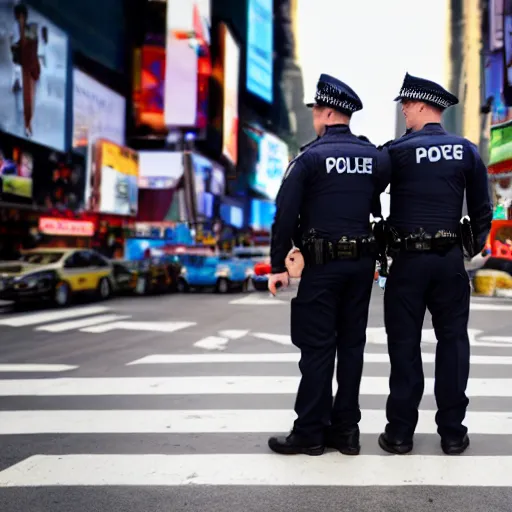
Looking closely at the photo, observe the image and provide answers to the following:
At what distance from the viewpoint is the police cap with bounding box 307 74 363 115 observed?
4.22m

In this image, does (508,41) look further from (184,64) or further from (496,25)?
(184,64)

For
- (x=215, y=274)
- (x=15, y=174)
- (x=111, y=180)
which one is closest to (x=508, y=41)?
(x=215, y=274)

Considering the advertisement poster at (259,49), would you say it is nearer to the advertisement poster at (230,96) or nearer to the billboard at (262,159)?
the billboard at (262,159)

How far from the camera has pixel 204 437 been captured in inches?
180

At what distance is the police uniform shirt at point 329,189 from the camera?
4.09 meters

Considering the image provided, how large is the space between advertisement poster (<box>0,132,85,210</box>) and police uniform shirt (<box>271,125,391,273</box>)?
29.3m

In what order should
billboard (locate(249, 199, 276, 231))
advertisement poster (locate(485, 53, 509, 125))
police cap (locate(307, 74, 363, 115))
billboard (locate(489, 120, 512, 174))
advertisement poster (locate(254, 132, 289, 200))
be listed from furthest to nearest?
advertisement poster (locate(254, 132, 289, 200))
billboard (locate(249, 199, 276, 231))
advertisement poster (locate(485, 53, 509, 125))
billboard (locate(489, 120, 512, 174))
police cap (locate(307, 74, 363, 115))

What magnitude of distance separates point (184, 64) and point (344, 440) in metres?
62.7

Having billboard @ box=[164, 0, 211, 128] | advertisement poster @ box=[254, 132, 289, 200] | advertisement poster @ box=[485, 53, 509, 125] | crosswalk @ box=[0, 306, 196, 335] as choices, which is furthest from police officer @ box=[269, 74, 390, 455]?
advertisement poster @ box=[254, 132, 289, 200]

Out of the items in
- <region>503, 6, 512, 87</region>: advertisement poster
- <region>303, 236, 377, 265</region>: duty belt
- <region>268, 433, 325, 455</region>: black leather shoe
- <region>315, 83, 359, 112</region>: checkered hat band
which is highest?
<region>503, 6, 512, 87</region>: advertisement poster

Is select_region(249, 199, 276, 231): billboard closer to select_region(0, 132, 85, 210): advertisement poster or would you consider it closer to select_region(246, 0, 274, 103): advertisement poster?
select_region(246, 0, 274, 103): advertisement poster

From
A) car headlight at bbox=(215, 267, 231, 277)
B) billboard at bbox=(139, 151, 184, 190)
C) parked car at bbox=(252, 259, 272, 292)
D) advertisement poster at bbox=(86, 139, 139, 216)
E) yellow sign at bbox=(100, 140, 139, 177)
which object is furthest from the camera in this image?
billboard at bbox=(139, 151, 184, 190)

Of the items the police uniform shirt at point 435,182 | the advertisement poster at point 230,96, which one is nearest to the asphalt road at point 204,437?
the police uniform shirt at point 435,182

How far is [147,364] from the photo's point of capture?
7.79 meters
